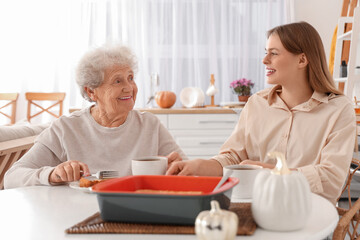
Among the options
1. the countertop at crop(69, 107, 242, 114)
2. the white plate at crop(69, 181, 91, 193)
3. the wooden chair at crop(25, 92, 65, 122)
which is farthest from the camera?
the wooden chair at crop(25, 92, 65, 122)

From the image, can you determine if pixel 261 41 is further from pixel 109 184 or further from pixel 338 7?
pixel 109 184

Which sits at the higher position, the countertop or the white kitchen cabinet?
the countertop

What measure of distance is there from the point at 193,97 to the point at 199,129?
41 cm

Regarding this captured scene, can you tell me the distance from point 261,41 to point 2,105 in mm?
3253

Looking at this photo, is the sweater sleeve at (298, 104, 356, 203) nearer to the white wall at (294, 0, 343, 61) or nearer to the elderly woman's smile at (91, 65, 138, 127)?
the elderly woman's smile at (91, 65, 138, 127)

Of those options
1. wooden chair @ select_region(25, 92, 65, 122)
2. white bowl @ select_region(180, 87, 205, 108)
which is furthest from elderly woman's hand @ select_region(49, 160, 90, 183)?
wooden chair @ select_region(25, 92, 65, 122)

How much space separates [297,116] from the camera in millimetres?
1621

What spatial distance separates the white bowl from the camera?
413cm

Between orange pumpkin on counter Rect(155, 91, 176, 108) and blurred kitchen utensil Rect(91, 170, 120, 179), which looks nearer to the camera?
blurred kitchen utensil Rect(91, 170, 120, 179)

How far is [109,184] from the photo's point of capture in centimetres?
86

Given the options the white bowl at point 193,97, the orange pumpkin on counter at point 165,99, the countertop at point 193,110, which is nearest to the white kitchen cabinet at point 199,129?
the countertop at point 193,110

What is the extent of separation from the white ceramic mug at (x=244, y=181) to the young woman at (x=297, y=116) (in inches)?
15.3

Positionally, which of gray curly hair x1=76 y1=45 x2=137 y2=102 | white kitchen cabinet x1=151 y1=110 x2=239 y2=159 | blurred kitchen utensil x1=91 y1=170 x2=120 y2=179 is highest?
gray curly hair x1=76 y1=45 x2=137 y2=102

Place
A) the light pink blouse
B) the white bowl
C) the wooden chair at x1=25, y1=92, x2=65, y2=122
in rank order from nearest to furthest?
1. the light pink blouse
2. the white bowl
3. the wooden chair at x1=25, y1=92, x2=65, y2=122
